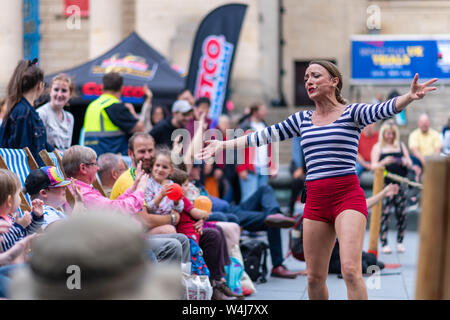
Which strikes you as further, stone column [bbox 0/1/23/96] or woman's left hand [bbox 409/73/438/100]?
stone column [bbox 0/1/23/96]

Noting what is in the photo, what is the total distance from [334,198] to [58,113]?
3659 mm

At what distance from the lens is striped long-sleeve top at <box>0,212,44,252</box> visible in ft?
13.9

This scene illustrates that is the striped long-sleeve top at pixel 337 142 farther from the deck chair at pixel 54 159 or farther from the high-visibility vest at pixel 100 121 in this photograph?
the high-visibility vest at pixel 100 121

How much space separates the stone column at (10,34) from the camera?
52.7 ft

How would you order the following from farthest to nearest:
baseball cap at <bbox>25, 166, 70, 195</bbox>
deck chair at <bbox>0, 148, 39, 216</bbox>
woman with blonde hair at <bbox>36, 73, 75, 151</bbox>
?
woman with blonde hair at <bbox>36, 73, 75, 151</bbox> → deck chair at <bbox>0, 148, 39, 216</bbox> → baseball cap at <bbox>25, 166, 70, 195</bbox>

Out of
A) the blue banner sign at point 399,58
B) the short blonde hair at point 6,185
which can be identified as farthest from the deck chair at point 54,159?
the blue banner sign at point 399,58

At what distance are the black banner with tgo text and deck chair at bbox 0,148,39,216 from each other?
6.06 metres

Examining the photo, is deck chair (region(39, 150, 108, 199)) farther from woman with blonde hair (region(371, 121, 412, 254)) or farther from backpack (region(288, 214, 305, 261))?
woman with blonde hair (region(371, 121, 412, 254))

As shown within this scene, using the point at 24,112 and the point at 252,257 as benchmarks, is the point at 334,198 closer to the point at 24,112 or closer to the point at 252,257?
the point at 24,112

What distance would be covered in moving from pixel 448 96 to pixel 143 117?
624 inches

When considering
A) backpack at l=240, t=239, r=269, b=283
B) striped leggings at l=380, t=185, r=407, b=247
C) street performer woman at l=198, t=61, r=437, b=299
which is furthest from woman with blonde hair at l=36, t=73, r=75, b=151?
striped leggings at l=380, t=185, r=407, b=247

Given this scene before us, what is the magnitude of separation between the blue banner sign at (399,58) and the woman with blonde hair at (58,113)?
1869 cm

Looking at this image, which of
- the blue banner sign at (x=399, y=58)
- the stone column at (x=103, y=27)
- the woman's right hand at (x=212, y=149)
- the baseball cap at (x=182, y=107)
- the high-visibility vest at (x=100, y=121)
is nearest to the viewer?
the woman's right hand at (x=212, y=149)
